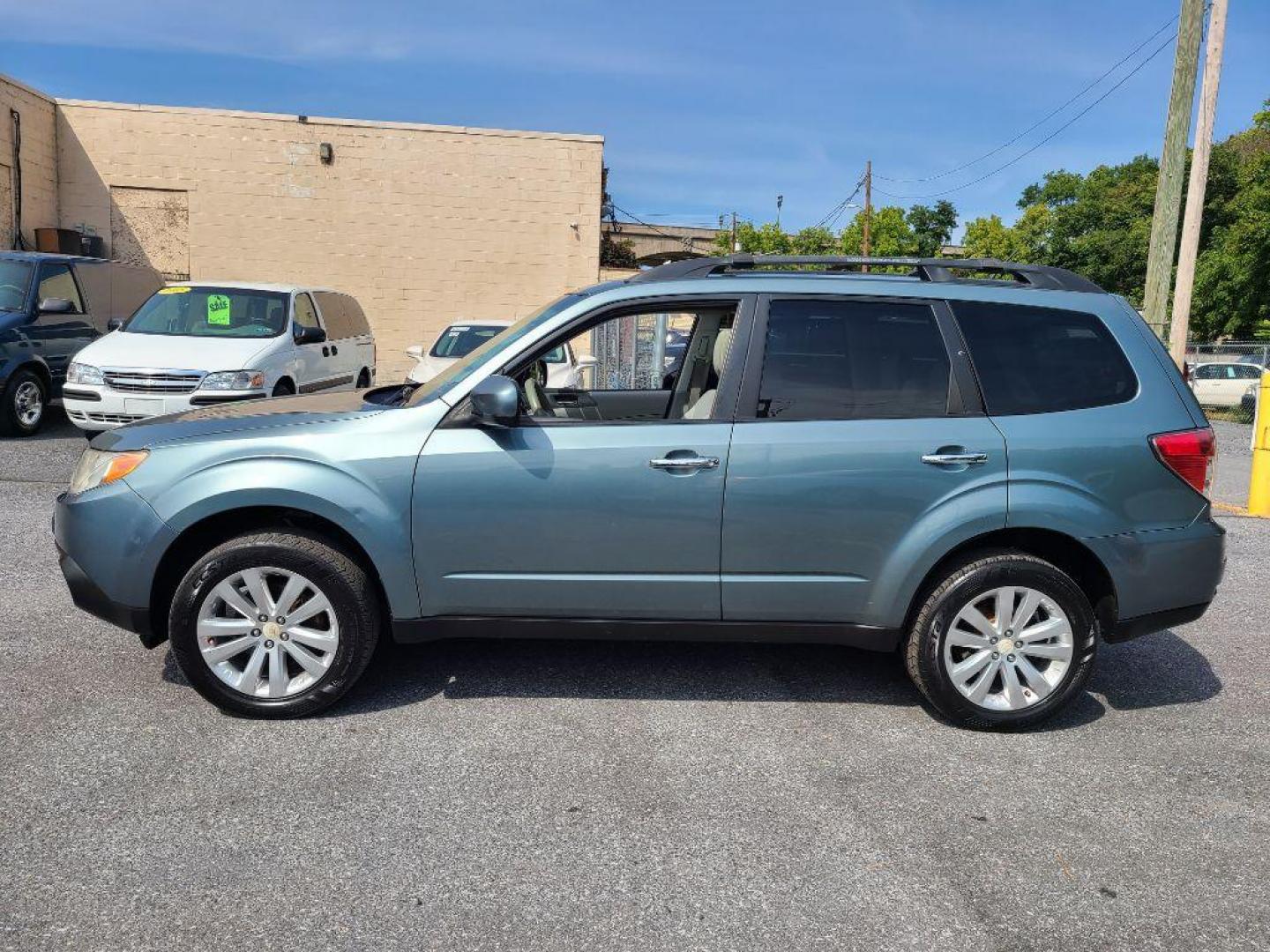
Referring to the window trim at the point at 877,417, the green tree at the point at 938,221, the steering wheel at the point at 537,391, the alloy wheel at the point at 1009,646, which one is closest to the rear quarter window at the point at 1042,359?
the window trim at the point at 877,417

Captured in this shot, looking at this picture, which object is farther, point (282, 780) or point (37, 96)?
point (37, 96)

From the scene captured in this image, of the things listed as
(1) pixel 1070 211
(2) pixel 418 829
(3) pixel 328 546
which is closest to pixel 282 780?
(2) pixel 418 829

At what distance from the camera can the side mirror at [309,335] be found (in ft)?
34.7

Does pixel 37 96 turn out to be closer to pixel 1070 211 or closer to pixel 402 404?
pixel 402 404

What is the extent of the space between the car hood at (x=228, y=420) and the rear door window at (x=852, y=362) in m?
1.65

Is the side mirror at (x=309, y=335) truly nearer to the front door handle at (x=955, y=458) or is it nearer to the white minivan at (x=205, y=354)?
the white minivan at (x=205, y=354)

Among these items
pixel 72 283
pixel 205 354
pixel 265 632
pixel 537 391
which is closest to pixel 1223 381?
pixel 205 354

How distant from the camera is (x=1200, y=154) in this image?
13.5m

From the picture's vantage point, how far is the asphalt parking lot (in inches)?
109

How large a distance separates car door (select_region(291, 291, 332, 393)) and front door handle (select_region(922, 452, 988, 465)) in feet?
26.3

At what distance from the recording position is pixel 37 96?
20609mm

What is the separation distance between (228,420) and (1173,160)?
13.1 meters

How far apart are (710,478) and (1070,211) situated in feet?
178

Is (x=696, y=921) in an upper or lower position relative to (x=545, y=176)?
lower
